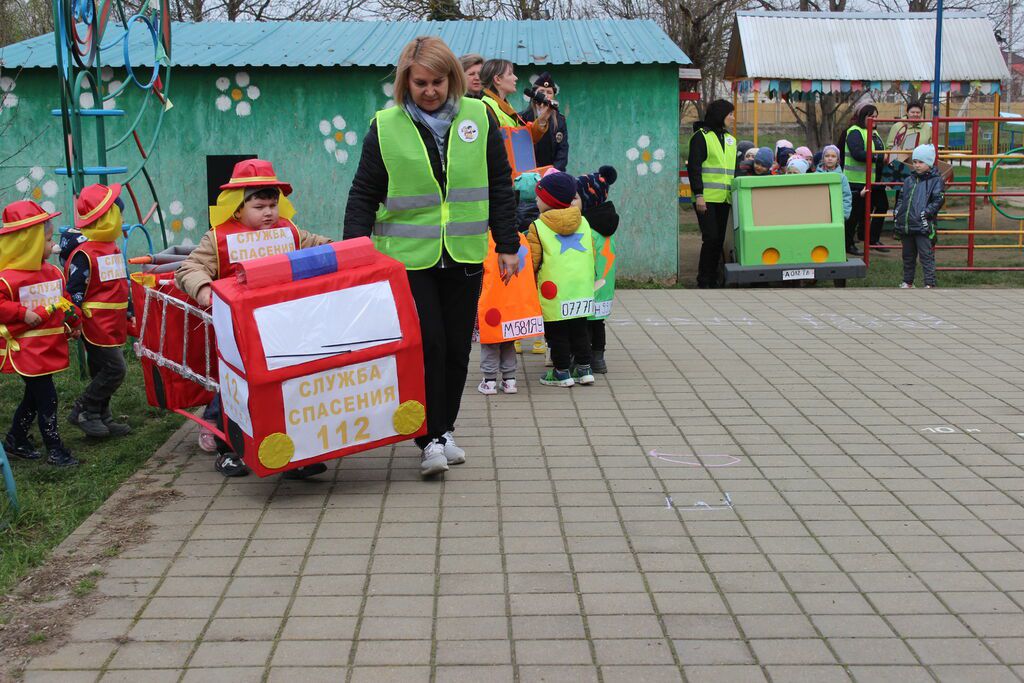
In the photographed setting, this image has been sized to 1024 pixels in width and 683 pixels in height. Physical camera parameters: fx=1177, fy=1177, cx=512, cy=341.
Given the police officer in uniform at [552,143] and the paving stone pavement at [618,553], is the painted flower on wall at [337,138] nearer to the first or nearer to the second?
the police officer in uniform at [552,143]

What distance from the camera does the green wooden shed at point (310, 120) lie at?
12047 millimetres

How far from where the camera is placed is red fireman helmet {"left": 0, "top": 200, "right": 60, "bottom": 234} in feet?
18.6

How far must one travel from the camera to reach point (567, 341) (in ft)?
24.9

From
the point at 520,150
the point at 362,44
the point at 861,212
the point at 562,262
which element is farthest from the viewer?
the point at 861,212

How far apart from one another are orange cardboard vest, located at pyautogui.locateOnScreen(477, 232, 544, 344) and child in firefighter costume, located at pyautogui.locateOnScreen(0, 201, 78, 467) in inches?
96.8

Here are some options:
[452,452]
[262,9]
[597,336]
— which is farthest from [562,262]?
[262,9]

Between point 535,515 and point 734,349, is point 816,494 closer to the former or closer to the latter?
point 535,515

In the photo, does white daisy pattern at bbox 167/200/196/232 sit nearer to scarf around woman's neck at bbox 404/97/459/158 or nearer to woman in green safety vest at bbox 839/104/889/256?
scarf around woman's neck at bbox 404/97/459/158

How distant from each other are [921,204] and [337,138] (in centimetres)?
606

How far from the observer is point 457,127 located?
5.28 m

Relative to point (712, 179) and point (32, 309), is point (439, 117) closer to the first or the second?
point (32, 309)

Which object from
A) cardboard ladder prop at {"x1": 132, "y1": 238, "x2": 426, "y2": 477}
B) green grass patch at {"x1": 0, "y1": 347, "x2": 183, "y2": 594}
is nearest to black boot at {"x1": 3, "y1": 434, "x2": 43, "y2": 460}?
green grass patch at {"x1": 0, "y1": 347, "x2": 183, "y2": 594}

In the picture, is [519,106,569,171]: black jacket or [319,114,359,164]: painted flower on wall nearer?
[519,106,569,171]: black jacket

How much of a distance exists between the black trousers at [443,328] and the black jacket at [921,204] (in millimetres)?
7861
